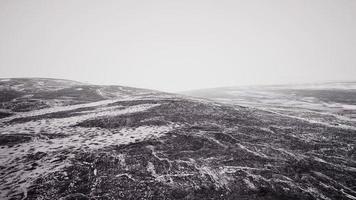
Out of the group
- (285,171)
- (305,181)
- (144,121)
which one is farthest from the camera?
(144,121)

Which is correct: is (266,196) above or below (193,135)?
below

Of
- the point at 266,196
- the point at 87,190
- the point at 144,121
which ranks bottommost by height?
the point at 266,196

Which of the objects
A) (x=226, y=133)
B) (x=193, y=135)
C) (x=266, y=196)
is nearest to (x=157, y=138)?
(x=193, y=135)

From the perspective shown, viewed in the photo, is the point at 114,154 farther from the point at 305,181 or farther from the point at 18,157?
the point at 305,181

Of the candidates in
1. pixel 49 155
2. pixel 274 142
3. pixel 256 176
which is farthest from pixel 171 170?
pixel 274 142

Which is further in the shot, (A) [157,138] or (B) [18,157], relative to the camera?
(A) [157,138]

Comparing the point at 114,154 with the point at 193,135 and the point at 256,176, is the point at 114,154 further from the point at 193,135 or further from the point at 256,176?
the point at 256,176

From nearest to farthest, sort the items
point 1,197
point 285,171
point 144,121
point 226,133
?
point 1,197
point 285,171
point 226,133
point 144,121
